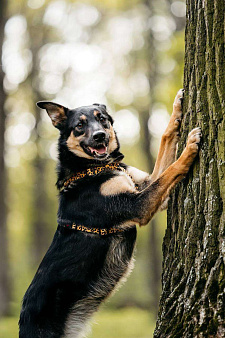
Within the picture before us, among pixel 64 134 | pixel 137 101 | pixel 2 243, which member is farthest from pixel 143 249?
pixel 64 134

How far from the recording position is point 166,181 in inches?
148

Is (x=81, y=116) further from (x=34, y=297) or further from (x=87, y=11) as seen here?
(x=87, y=11)

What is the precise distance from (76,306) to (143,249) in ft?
73.5

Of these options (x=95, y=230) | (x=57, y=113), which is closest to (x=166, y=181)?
(x=95, y=230)

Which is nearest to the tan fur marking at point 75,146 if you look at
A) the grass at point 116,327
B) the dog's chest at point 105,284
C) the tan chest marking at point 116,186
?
the tan chest marking at point 116,186

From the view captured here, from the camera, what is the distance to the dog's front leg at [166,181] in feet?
11.0

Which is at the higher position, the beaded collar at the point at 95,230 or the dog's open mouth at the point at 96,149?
the dog's open mouth at the point at 96,149

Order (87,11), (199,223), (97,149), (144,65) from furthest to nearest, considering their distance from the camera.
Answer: (87,11), (144,65), (97,149), (199,223)

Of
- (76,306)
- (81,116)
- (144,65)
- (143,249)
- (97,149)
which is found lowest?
(143,249)

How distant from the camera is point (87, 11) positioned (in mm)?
16391

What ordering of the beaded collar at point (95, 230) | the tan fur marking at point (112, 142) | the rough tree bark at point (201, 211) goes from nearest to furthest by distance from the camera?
1. the rough tree bark at point (201, 211)
2. the beaded collar at point (95, 230)
3. the tan fur marking at point (112, 142)

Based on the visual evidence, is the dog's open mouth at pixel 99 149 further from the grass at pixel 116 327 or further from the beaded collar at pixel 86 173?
the grass at pixel 116 327

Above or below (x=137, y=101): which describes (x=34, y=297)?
below

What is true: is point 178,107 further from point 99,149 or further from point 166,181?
point 99,149
